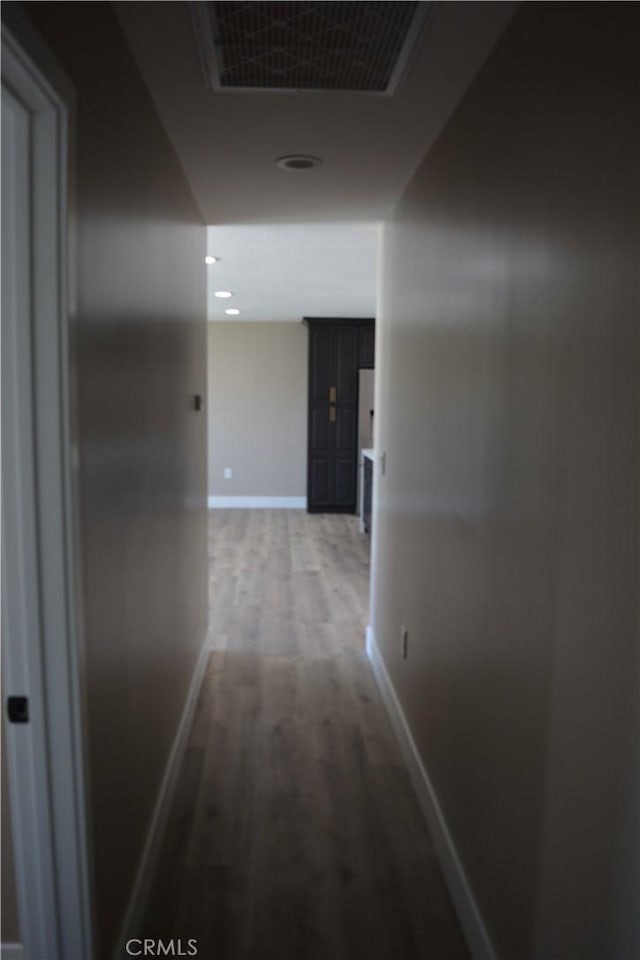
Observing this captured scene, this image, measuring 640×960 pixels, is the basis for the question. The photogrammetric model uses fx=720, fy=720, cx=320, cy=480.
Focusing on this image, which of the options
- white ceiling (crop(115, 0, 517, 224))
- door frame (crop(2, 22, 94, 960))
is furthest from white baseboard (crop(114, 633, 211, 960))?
white ceiling (crop(115, 0, 517, 224))

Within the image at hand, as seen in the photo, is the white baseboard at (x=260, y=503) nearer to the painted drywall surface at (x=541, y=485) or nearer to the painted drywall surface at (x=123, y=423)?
the painted drywall surface at (x=123, y=423)

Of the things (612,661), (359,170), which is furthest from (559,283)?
(359,170)

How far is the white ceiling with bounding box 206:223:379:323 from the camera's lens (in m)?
4.04

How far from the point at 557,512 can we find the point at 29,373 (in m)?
0.98

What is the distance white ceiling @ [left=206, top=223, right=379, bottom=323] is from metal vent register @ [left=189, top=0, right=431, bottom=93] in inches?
64.5

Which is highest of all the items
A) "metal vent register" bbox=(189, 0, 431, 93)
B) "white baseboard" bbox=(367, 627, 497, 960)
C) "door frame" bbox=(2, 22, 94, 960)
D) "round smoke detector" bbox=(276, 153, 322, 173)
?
"round smoke detector" bbox=(276, 153, 322, 173)

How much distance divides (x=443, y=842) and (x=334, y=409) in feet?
22.3

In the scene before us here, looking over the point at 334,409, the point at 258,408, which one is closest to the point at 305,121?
the point at 334,409

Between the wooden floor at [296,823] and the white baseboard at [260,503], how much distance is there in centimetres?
486

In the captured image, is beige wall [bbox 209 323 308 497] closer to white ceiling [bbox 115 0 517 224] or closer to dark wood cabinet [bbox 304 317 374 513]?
dark wood cabinet [bbox 304 317 374 513]

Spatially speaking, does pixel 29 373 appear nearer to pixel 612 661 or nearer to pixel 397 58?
pixel 612 661

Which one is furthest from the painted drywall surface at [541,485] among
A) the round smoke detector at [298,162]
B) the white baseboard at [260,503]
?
the white baseboard at [260,503]

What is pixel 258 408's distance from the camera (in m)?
9.30

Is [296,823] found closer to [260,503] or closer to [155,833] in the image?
[155,833]
